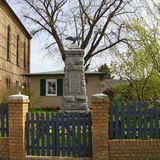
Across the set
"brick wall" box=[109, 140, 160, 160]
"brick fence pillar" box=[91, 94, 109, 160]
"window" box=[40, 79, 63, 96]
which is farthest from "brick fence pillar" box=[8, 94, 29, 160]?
"window" box=[40, 79, 63, 96]

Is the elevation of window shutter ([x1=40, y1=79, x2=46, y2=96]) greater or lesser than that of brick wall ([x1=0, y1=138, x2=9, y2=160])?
greater

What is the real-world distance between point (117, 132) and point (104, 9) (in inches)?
980

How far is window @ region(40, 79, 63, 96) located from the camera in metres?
30.1

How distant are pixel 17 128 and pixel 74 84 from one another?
6214mm

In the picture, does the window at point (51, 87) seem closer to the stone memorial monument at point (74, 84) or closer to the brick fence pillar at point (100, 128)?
the stone memorial monument at point (74, 84)

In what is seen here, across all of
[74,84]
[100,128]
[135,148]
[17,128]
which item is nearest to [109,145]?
[100,128]

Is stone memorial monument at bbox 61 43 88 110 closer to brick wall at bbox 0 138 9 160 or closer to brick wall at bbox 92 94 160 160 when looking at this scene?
brick wall at bbox 0 138 9 160

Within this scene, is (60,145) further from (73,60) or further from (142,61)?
(73,60)

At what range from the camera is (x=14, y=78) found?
1198 inches

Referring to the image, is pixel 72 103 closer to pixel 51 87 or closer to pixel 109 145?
pixel 109 145

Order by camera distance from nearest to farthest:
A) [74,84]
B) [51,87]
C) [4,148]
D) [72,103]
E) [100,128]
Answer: [100,128] < [4,148] < [72,103] < [74,84] < [51,87]

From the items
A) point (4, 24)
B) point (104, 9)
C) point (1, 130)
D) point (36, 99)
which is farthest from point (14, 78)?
point (1, 130)

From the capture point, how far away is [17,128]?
320 inches

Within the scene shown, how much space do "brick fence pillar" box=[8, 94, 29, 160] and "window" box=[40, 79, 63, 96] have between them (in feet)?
71.8
